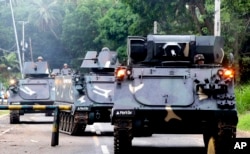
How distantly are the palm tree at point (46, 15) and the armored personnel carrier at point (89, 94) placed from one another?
163ft

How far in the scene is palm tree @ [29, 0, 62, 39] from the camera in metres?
75.4

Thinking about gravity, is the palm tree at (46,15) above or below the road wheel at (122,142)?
above

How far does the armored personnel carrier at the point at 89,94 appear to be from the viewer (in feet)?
72.2

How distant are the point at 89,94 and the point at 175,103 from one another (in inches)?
291

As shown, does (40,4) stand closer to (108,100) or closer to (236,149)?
(108,100)

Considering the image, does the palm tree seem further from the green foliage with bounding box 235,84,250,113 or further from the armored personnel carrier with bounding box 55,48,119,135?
the armored personnel carrier with bounding box 55,48,119,135

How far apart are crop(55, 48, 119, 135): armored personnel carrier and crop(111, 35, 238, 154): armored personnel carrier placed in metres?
6.16

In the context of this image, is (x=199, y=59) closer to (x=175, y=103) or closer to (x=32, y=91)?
(x=175, y=103)

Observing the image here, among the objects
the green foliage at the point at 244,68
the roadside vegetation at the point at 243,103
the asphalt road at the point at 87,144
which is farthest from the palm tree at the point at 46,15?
the asphalt road at the point at 87,144

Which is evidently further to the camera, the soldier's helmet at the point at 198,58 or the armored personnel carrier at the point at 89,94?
the armored personnel carrier at the point at 89,94

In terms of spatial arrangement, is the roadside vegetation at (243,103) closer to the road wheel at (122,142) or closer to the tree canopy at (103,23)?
the tree canopy at (103,23)

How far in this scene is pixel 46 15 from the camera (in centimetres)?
7625

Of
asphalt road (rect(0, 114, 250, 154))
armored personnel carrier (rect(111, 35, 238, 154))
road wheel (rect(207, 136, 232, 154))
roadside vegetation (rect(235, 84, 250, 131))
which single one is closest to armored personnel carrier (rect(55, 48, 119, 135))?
asphalt road (rect(0, 114, 250, 154))

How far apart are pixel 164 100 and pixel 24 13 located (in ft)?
216
